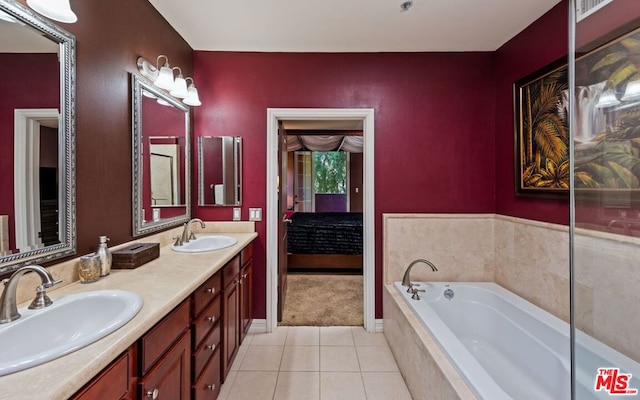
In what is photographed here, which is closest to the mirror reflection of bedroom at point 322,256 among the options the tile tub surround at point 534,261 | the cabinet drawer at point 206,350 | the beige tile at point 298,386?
the beige tile at point 298,386

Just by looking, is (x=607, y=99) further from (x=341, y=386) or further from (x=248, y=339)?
(x=248, y=339)

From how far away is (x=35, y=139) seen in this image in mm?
1129

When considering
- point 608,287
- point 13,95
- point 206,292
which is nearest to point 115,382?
point 206,292

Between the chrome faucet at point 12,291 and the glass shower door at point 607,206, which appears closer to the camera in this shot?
the chrome faucet at point 12,291

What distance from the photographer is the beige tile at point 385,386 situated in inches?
69.0

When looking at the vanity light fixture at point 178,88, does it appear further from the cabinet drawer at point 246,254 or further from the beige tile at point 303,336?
the beige tile at point 303,336

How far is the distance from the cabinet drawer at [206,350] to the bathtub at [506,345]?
1247mm

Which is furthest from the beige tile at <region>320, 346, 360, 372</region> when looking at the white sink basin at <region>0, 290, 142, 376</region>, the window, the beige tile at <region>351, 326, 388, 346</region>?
the window

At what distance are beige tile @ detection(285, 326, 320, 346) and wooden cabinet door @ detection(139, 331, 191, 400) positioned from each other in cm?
118

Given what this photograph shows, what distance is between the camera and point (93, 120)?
4.62 feet

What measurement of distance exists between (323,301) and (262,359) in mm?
1110

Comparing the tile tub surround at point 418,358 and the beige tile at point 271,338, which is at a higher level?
the tile tub surround at point 418,358

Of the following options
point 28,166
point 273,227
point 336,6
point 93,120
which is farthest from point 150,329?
point 336,6

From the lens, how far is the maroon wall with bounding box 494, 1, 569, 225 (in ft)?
6.14
